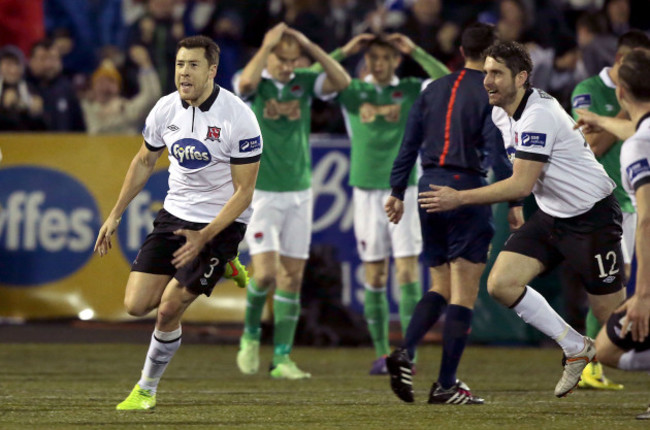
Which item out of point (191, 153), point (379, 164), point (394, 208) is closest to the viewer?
point (191, 153)

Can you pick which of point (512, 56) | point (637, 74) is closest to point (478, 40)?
point (512, 56)

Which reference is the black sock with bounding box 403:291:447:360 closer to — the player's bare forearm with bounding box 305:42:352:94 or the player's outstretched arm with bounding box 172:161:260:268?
the player's outstretched arm with bounding box 172:161:260:268

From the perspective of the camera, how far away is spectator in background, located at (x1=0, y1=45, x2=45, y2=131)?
13.8 m

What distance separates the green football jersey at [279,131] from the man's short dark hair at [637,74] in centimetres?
430

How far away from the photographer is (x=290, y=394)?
8531 mm

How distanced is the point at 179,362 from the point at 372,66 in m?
3.03

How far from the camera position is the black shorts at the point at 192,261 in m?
7.43

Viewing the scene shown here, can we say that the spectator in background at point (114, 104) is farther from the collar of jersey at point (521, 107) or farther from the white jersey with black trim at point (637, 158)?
the white jersey with black trim at point (637, 158)

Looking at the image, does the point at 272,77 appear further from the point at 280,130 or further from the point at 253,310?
the point at 253,310

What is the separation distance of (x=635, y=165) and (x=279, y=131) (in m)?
4.50

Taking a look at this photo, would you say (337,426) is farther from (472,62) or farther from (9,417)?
(472,62)

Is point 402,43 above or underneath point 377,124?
above

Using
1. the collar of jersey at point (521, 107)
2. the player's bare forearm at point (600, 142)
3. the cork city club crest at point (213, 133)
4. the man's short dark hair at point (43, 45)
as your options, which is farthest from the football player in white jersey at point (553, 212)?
the man's short dark hair at point (43, 45)

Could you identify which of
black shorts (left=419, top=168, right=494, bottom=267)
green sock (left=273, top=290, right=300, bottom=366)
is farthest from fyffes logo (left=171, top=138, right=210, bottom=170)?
green sock (left=273, top=290, right=300, bottom=366)
